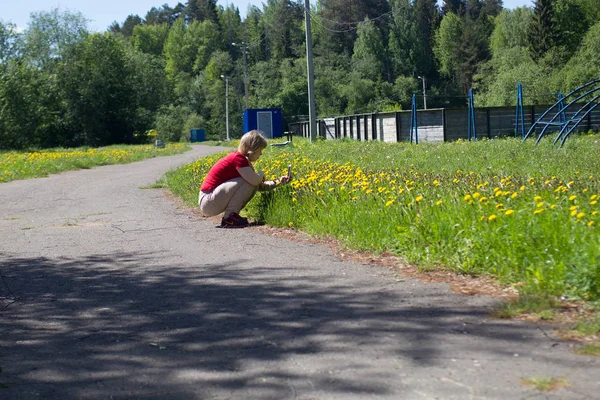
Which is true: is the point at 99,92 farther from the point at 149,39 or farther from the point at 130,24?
the point at 130,24

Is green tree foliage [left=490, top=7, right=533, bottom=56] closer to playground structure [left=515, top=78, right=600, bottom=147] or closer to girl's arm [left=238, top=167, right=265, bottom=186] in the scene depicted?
playground structure [left=515, top=78, right=600, bottom=147]

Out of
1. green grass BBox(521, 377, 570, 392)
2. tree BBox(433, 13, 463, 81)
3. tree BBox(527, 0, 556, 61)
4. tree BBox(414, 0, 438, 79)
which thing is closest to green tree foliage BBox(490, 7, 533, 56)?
tree BBox(433, 13, 463, 81)

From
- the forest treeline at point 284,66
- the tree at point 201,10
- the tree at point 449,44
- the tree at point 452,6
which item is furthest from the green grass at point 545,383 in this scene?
the tree at point 201,10

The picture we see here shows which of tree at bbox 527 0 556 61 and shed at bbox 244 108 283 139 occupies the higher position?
tree at bbox 527 0 556 61

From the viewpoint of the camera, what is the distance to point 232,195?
9.30 m

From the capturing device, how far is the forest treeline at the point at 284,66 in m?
64.0

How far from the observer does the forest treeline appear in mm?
→ 63969

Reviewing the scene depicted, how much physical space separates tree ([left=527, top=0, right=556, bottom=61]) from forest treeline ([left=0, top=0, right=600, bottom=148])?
0.10m

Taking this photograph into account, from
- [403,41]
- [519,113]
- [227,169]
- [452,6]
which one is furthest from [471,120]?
[452,6]

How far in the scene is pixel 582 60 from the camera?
6406cm

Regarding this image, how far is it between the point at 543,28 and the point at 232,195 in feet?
238

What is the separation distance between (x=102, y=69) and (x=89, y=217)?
2253 inches

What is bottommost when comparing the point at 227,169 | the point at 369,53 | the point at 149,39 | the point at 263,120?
the point at 227,169

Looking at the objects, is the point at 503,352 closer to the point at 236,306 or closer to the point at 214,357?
the point at 214,357
